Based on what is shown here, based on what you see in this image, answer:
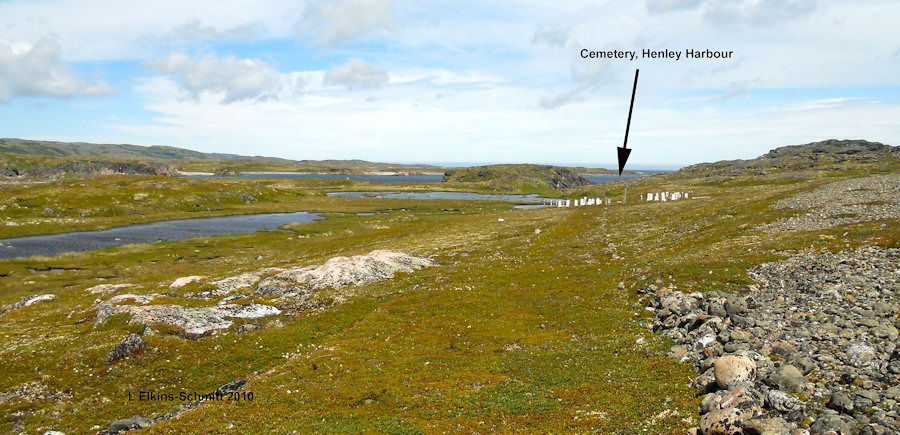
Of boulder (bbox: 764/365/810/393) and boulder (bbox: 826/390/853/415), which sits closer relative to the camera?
boulder (bbox: 826/390/853/415)

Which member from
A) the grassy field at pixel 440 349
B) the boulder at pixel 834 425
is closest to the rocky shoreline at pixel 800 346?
the boulder at pixel 834 425

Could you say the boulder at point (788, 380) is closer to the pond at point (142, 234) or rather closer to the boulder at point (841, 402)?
the boulder at point (841, 402)

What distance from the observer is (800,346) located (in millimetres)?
21109

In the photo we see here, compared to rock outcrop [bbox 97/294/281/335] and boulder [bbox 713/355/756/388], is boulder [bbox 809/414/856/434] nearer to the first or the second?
boulder [bbox 713/355/756/388]

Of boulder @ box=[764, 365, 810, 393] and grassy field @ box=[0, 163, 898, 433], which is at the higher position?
boulder @ box=[764, 365, 810, 393]

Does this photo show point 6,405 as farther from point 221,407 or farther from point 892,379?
point 892,379

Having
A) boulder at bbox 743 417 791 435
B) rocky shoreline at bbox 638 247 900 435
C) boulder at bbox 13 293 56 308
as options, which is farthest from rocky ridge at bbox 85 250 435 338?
boulder at bbox 743 417 791 435

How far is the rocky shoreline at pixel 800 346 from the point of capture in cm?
1569

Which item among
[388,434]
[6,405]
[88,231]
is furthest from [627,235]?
[88,231]

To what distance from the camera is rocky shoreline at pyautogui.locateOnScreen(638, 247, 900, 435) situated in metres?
15.7

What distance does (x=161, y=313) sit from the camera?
3994cm

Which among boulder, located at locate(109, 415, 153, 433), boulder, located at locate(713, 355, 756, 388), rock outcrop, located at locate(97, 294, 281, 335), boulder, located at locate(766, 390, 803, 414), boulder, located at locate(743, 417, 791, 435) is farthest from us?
rock outcrop, located at locate(97, 294, 281, 335)

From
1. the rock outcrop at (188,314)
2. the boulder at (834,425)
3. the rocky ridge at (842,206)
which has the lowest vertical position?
the rock outcrop at (188,314)

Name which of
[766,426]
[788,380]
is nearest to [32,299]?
[766,426]
